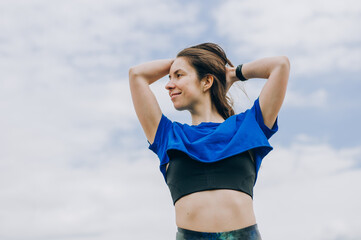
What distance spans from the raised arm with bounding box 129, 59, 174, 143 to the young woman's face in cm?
16

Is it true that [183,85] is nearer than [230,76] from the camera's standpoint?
Yes

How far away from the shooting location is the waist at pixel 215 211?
333 centimetres

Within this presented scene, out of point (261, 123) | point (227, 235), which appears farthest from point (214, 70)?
point (227, 235)

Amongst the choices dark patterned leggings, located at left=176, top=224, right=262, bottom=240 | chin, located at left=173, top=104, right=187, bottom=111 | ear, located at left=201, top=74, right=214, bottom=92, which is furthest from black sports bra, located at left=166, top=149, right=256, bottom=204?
ear, located at left=201, top=74, right=214, bottom=92

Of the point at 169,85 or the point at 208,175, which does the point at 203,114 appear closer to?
the point at 169,85

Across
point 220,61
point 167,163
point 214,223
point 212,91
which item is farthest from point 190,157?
point 220,61

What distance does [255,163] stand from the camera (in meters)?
3.77

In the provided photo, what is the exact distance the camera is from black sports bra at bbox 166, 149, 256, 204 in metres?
3.42

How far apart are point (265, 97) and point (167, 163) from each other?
1.02 metres

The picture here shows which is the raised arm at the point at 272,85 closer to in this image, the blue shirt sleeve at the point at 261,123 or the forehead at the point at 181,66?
the blue shirt sleeve at the point at 261,123

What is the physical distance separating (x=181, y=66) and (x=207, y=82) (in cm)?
29

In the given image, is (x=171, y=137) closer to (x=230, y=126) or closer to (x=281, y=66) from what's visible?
(x=230, y=126)

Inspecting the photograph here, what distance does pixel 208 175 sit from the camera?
344 cm

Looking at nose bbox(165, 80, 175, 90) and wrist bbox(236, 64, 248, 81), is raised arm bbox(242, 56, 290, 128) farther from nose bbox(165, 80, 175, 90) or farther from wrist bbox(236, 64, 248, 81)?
nose bbox(165, 80, 175, 90)
